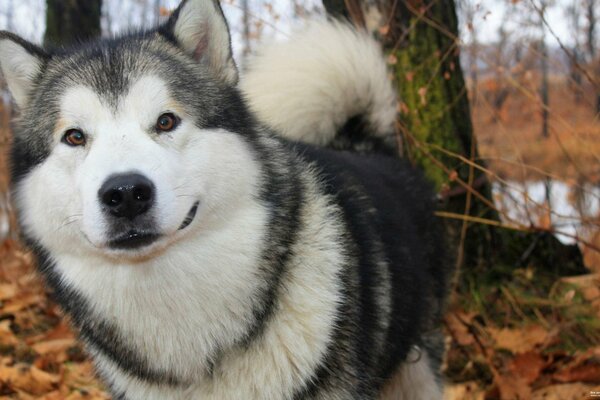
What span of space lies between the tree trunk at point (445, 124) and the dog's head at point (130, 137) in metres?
2.02

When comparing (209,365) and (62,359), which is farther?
(62,359)

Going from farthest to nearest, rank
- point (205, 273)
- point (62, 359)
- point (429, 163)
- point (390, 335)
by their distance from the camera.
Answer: point (429, 163), point (62, 359), point (390, 335), point (205, 273)

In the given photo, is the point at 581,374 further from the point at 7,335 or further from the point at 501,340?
the point at 7,335

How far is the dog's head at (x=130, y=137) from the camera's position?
6.81ft

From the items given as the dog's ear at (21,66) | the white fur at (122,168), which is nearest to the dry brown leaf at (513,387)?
the white fur at (122,168)

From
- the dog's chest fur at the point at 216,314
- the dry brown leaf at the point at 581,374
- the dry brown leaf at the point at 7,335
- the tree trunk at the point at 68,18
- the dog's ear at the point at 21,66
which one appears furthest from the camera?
the tree trunk at the point at 68,18

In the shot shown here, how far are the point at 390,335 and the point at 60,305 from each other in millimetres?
1361

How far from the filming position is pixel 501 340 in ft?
12.8

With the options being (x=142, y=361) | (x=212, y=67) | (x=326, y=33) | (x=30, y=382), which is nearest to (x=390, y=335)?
(x=142, y=361)

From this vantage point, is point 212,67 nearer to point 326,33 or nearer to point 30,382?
point 326,33

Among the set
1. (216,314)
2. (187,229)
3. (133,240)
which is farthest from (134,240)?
(216,314)

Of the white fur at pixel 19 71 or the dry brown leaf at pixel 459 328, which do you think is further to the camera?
the dry brown leaf at pixel 459 328

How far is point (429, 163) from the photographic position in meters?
4.42

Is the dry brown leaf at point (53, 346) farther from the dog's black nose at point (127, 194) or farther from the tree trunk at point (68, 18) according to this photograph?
the tree trunk at point (68, 18)
